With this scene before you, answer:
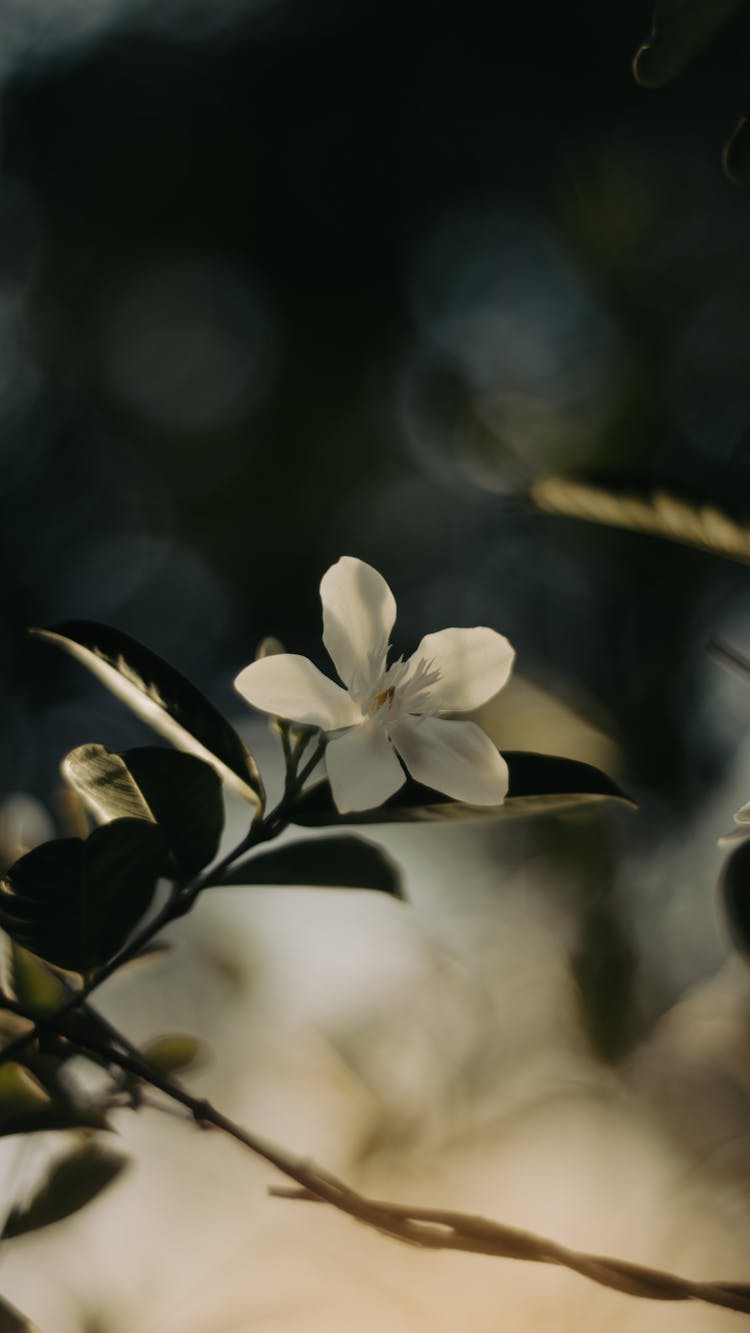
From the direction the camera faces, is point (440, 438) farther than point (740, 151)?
Yes

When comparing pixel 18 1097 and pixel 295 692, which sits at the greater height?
pixel 295 692

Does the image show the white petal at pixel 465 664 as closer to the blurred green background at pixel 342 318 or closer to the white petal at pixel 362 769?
the white petal at pixel 362 769

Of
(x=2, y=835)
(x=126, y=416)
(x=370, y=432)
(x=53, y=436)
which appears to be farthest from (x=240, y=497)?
(x=2, y=835)

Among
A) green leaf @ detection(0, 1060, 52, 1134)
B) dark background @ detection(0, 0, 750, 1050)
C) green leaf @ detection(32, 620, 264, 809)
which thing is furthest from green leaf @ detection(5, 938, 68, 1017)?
dark background @ detection(0, 0, 750, 1050)

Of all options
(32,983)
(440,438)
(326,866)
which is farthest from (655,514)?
(440,438)

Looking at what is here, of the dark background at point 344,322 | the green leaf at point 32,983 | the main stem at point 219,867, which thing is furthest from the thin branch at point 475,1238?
the dark background at point 344,322

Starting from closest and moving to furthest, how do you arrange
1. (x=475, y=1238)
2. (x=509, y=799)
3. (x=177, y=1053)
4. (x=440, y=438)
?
(x=475, y=1238) < (x=509, y=799) < (x=177, y=1053) < (x=440, y=438)

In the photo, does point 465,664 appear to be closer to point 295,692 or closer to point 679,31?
point 295,692

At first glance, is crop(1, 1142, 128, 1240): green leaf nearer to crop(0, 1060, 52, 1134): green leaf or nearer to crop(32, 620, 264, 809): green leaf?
crop(0, 1060, 52, 1134): green leaf
